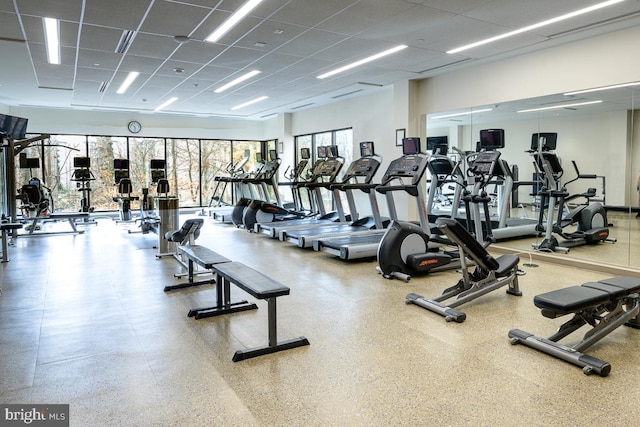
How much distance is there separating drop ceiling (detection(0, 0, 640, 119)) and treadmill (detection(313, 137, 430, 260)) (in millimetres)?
1523

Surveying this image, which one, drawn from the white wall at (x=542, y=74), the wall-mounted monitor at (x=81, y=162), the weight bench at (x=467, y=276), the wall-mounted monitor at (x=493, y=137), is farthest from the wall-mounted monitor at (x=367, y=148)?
the wall-mounted monitor at (x=81, y=162)

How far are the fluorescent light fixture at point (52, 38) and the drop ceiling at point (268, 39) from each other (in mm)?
76

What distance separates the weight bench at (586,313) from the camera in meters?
2.75

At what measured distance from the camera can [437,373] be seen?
2.75m

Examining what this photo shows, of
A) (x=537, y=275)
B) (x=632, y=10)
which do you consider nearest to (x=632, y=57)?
(x=632, y=10)

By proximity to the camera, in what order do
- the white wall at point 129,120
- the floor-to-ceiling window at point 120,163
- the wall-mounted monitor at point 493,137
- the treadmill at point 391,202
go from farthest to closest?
the floor-to-ceiling window at point 120,163 < the white wall at point 129,120 < the wall-mounted monitor at point 493,137 < the treadmill at point 391,202

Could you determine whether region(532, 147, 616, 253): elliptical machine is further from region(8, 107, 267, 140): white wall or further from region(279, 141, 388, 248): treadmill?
region(8, 107, 267, 140): white wall

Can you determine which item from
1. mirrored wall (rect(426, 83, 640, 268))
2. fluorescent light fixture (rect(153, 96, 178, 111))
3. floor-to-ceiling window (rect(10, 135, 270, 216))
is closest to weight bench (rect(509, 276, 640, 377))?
mirrored wall (rect(426, 83, 640, 268))

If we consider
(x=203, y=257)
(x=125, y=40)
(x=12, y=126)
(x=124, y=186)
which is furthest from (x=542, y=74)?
(x=124, y=186)

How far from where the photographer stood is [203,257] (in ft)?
13.8

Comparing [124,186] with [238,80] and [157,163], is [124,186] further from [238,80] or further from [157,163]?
[238,80]

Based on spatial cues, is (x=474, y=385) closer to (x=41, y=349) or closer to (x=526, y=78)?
(x=41, y=349)

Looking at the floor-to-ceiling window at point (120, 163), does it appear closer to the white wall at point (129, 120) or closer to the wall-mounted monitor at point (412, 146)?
the white wall at point (129, 120)

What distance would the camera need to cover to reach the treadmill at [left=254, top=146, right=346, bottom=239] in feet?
24.9
